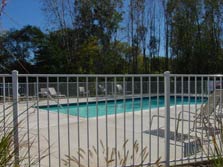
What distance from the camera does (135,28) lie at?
2034 cm

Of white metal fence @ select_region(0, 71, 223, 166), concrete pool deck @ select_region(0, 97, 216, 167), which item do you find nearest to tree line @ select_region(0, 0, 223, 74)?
white metal fence @ select_region(0, 71, 223, 166)

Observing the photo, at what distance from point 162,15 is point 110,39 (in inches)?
168

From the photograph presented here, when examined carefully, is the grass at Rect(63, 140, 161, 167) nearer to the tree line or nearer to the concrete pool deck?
the concrete pool deck

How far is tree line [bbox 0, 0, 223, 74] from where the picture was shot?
18.9 metres

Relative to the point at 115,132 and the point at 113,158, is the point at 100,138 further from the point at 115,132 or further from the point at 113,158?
the point at 115,132

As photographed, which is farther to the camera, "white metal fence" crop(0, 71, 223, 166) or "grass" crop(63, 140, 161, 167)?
"white metal fence" crop(0, 71, 223, 166)

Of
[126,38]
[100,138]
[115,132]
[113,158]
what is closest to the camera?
[115,132]

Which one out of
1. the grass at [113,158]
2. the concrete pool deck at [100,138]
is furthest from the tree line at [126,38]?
the grass at [113,158]

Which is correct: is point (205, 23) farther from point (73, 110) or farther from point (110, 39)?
point (73, 110)

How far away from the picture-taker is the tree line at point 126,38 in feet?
62.0

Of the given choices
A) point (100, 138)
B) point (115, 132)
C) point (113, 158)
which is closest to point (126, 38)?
point (100, 138)

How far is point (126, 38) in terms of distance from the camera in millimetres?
20406

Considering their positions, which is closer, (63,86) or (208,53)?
(63,86)

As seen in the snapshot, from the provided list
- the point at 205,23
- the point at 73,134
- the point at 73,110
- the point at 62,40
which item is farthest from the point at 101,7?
the point at 73,134
